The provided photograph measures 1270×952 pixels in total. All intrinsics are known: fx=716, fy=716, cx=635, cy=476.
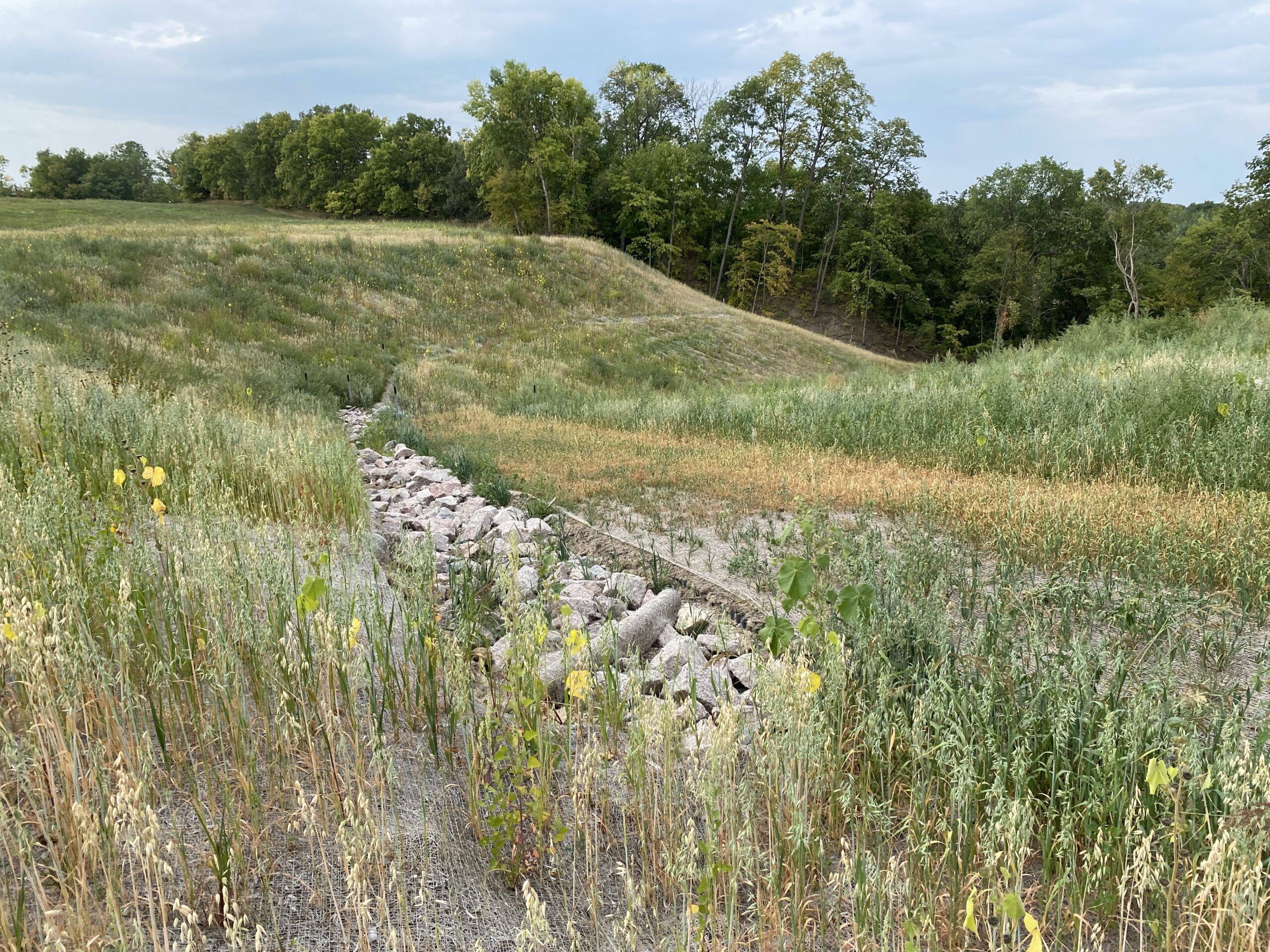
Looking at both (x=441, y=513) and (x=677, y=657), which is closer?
(x=677, y=657)

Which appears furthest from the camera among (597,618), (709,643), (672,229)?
(672,229)

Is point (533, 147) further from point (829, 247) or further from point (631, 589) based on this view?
point (631, 589)

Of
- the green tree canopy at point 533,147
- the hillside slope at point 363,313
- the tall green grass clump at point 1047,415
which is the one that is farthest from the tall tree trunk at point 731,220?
the tall green grass clump at point 1047,415

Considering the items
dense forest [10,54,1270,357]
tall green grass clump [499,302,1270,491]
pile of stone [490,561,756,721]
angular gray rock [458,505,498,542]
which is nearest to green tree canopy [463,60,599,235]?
dense forest [10,54,1270,357]

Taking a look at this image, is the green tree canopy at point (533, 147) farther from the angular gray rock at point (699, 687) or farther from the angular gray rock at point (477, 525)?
the angular gray rock at point (699, 687)

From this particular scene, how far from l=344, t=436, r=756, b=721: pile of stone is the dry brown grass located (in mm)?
963

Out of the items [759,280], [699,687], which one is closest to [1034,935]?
[699,687]

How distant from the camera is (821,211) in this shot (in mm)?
51594

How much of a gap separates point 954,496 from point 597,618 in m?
3.52

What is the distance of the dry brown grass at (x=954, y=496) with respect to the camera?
4.50 meters

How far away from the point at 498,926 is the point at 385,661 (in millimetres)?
1163

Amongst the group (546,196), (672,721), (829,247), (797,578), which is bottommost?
(672,721)

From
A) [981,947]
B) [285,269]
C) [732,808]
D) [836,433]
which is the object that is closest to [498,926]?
[732,808]

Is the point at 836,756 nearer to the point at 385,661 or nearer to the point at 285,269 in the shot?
the point at 385,661
